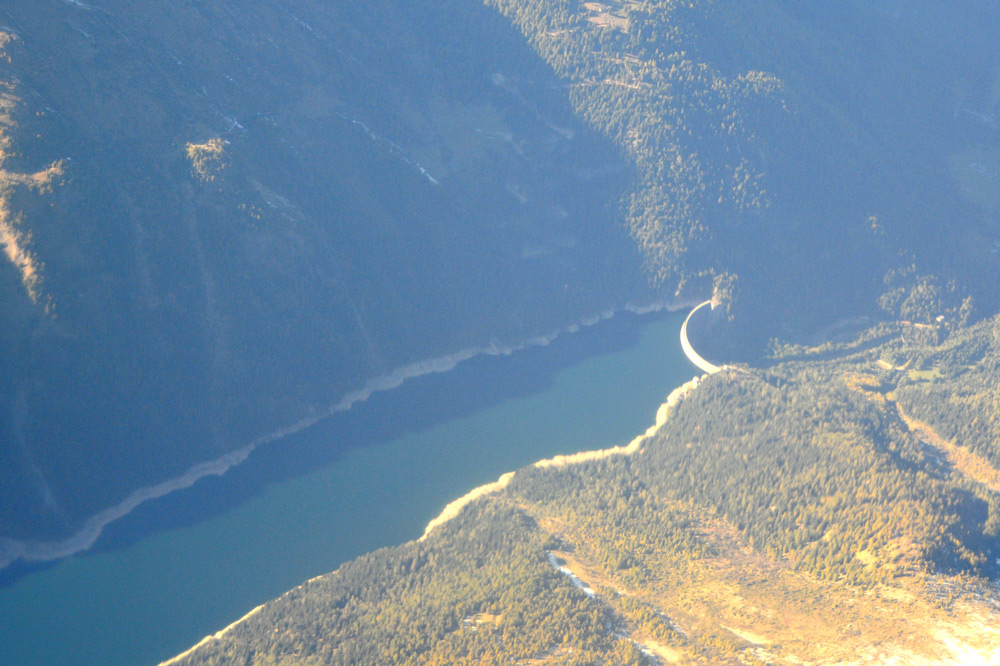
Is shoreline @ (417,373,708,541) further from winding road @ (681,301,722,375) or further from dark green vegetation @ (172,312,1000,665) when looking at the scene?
winding road @ (681,301,722,375)

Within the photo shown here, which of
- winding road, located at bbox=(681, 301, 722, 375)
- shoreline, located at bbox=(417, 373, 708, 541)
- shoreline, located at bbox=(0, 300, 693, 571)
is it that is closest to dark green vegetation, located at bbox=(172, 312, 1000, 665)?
shoreline, located at bbox=(417, 373, 708, 541)

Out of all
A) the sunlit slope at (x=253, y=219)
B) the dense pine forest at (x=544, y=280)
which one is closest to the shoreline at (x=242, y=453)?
the dense pine forest at (x=544, y=280)

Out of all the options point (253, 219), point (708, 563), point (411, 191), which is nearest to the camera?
point (708, 563)

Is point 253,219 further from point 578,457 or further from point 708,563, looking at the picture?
point 708,563

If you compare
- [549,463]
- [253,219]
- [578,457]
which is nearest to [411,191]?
[253,219]

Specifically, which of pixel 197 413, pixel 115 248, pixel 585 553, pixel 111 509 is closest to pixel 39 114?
pixel 115 248

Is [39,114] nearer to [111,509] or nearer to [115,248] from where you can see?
[115,248]

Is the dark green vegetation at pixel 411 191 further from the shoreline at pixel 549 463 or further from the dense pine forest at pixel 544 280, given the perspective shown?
the shoreline at pixel 549 463
